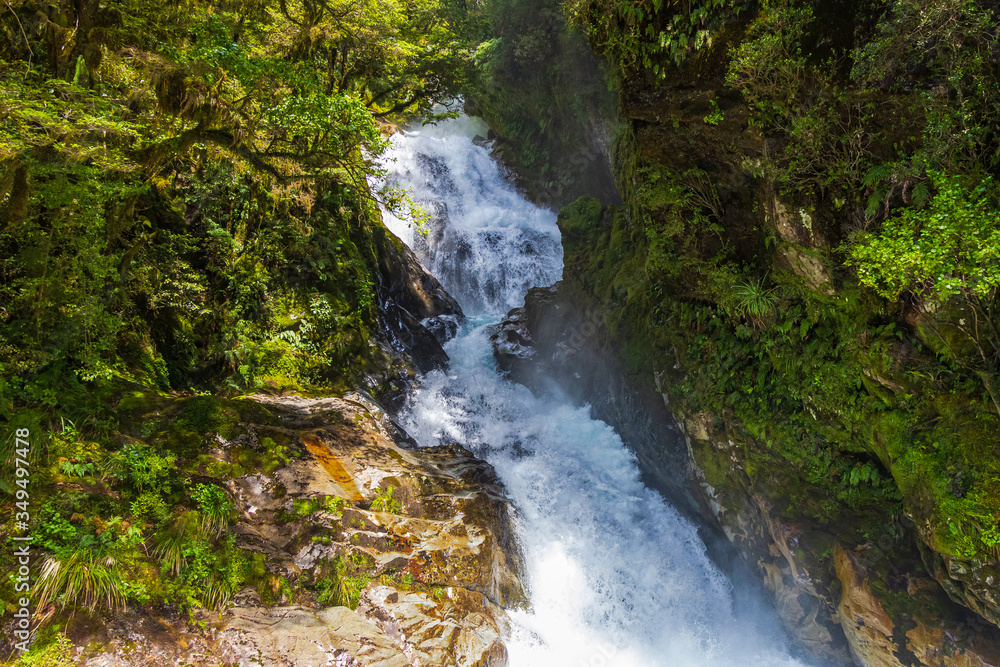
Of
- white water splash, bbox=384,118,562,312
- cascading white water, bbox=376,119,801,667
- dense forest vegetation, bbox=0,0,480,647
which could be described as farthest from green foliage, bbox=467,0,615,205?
cascading white water, bbox=376,119,801,667

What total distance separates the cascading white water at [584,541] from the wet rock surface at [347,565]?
1019 mm

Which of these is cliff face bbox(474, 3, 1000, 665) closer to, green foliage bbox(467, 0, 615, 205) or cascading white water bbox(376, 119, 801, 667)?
cascading white water bbox(376, 119, 801, 667)

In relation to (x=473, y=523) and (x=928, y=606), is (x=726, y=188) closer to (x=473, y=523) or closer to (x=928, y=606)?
(x=928, y=606)

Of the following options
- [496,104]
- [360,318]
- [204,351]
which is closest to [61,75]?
[204,351]

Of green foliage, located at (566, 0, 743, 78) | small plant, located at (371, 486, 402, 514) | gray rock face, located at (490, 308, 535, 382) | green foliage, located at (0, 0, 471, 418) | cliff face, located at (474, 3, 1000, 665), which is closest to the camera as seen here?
green foliage, located at (0, 0, 471, 418)

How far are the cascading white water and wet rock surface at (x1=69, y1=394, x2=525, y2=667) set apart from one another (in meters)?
1.02

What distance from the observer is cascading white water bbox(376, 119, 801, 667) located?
794 cm

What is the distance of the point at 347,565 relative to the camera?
235 inches

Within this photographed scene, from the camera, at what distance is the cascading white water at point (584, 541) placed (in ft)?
26.0

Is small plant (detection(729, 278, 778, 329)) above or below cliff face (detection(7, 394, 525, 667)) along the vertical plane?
above

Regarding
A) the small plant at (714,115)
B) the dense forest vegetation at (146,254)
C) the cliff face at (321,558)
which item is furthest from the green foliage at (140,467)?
the small plant at (714,115)

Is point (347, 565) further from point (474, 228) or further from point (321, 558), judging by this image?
point (474, 228)

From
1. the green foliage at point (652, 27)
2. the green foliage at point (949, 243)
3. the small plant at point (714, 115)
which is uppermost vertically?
the green foliage at point (652, 27)

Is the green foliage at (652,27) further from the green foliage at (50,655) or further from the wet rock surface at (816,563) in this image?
the green foliage at (50,655)
